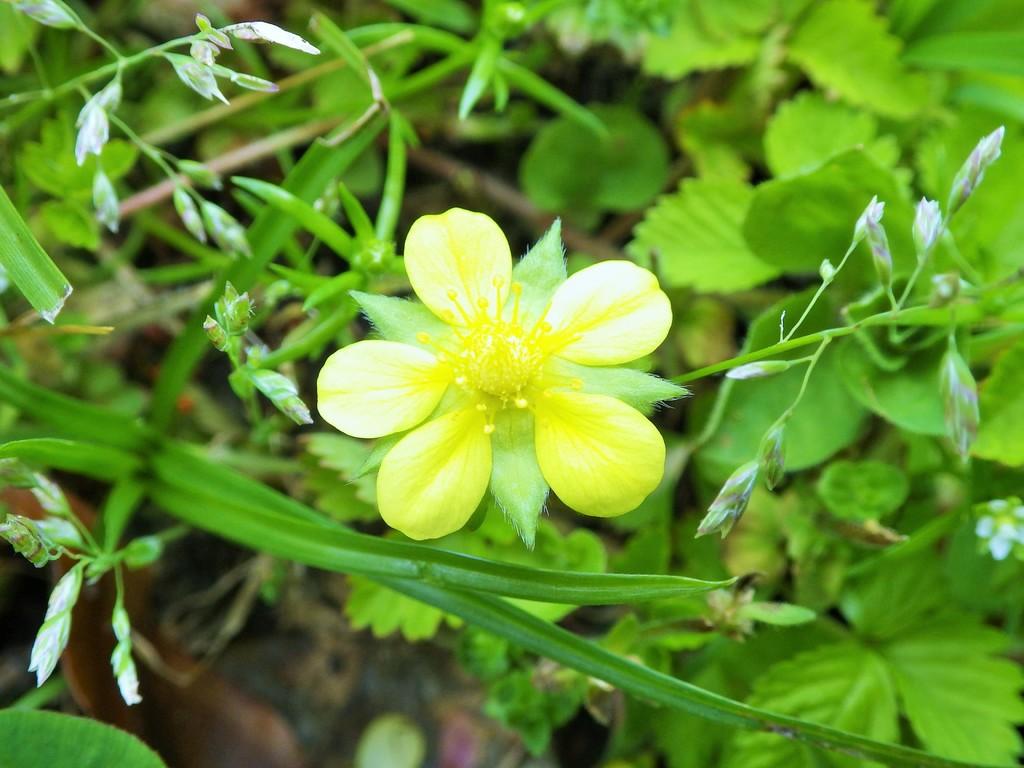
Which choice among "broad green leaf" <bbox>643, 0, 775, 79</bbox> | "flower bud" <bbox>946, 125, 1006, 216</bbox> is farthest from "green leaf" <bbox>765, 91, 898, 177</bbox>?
"flower bud" <bbox>946, 125, 1006, 216</bbox>

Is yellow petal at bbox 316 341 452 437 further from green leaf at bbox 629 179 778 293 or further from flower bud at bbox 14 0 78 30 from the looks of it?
green leaf at bbox 629 179 778 293

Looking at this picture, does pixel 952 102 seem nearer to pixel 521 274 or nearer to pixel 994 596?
pixel 994 596

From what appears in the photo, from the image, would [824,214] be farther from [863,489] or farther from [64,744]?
[64,744]

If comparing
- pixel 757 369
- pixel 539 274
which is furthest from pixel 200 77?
pixel 757 369

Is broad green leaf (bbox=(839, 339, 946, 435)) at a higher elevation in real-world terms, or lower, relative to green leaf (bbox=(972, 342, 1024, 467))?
lower

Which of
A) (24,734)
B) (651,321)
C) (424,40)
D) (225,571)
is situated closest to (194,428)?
(225,571)

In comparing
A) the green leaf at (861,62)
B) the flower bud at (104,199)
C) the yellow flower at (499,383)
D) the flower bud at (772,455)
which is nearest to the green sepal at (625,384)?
the yellow flower at (499,383)
